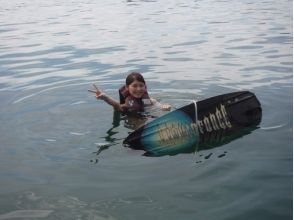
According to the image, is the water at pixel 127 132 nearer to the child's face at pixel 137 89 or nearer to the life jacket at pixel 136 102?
the life jacket at pixel 136 102

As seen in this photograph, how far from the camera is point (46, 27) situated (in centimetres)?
2770

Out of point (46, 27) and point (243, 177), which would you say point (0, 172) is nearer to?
point (243, 177)

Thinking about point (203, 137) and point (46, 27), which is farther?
point (46, 27)

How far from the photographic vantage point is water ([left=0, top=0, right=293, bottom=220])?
5.60m

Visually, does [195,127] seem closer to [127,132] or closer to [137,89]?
[127,132]

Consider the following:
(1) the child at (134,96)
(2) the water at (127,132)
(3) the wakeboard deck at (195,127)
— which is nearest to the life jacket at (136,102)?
(1) the child at (134,96)

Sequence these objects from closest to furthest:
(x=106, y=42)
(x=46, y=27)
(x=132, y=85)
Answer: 1. (x=132, y=85)
2. (x=106, y=42)
3. (x=46, y=27)

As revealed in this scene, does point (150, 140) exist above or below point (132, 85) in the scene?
below

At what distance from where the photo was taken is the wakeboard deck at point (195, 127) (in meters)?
7.27

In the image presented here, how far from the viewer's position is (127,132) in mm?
8398

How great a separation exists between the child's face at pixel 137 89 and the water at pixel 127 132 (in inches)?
32.7

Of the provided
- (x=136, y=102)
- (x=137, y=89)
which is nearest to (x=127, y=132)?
(x=136, y=102)

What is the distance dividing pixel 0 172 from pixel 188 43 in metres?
13.8

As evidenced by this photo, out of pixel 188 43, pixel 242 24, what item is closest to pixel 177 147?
pixel 188 43
